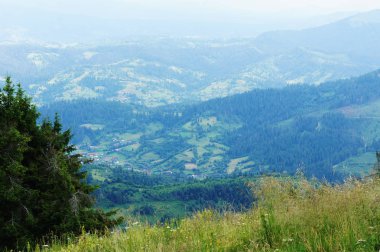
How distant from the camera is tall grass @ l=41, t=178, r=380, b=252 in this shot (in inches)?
257

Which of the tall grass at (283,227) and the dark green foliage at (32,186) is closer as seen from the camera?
the tall grass at (283,227)

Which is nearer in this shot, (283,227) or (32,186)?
(283,227)

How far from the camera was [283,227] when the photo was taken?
24.5ft

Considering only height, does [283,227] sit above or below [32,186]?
above

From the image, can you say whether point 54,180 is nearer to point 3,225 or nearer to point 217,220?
point 3,225

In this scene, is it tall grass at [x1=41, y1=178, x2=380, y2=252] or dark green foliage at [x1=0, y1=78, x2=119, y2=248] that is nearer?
tall grass at [x1=41, y1=178, x2=380, y2=252]

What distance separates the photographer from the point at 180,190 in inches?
7815

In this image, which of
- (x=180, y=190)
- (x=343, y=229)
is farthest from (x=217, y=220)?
(x=180, y=190)

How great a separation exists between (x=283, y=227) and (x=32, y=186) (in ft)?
43.7

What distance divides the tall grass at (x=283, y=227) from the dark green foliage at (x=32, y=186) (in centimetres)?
710

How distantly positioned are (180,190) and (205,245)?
194 m

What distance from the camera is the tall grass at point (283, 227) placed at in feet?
21.4

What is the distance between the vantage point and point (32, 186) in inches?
701

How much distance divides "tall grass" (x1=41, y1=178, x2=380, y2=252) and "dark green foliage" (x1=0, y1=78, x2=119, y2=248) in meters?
7.10
